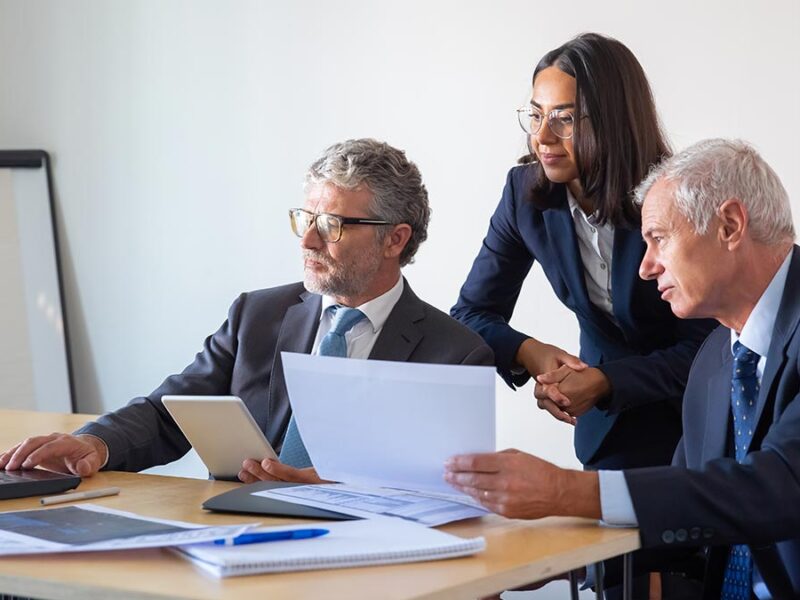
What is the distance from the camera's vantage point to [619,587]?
2.95 meters

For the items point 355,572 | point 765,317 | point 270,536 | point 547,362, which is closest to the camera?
point 355,572

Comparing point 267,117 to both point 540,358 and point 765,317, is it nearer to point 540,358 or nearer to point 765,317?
point 540,358

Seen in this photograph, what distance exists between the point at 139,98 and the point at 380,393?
3.74 metres

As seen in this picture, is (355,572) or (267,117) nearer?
(355,572)

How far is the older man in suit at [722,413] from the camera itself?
173 cm

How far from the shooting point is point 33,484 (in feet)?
6.86

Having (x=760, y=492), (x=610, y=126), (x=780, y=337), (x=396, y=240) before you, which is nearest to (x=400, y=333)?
(x=396, y=240)

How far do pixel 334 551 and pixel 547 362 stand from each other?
1.44 meters

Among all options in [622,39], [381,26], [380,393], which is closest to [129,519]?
[380,393]

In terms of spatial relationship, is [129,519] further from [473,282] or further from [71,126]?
[71,126]

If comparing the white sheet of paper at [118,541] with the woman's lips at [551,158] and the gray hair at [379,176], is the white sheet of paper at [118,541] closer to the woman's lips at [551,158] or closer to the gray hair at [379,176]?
the gray hair at [379,176]

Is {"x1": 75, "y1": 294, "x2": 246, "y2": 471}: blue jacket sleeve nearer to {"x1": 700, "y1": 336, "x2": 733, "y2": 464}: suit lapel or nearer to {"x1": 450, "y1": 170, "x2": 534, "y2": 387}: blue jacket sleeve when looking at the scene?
{"x1": 450, "y1": 170, "x2": 534, "y2": 387}: blue jacket sleeve

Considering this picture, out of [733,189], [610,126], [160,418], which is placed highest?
[610,126]

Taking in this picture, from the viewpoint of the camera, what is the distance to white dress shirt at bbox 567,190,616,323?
291 cm
